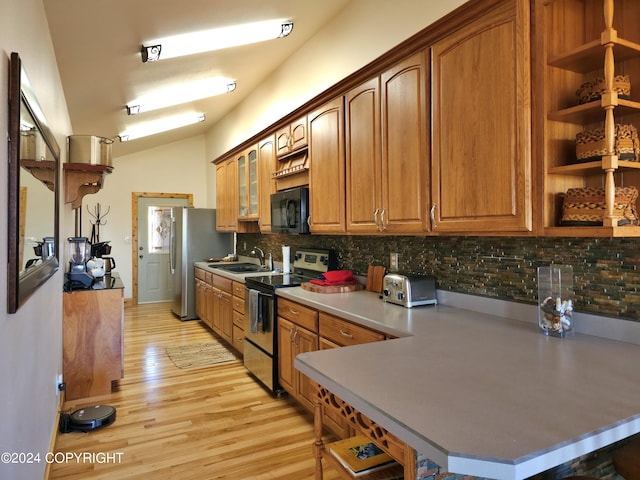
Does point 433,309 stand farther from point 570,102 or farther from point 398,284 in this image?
point 570,102

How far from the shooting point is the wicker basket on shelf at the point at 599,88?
1536 mm

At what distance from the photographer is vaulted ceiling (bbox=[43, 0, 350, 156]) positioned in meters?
2.34

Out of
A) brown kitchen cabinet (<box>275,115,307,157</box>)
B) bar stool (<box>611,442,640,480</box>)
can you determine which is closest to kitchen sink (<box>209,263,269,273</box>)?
brown kitchen cabinet (<box>275,115,307,157</box>)

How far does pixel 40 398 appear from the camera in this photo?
193cm

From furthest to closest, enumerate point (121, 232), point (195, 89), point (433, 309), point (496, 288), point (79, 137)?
point (121, 232) → point (195, 89) → point (79, 137) → point (433, 309) → point (496, 288)

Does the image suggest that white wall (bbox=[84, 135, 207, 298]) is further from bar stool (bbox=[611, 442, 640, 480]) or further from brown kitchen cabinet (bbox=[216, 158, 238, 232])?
bar stool (bbox=[611, 442, 640, 480])

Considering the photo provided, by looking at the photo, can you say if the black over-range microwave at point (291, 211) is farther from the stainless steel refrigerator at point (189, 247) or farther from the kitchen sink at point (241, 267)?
the stainless steel refrigerator at point (189, 247)

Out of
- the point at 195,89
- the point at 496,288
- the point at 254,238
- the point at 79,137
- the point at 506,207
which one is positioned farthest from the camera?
the point at 254,238

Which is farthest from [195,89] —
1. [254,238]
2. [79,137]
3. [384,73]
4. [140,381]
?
[140,381]

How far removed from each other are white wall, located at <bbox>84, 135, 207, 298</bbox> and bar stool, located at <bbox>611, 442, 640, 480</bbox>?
278 inches

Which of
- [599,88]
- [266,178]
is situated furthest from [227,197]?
[599,88]

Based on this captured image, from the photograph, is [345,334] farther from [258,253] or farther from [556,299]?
[258,253]

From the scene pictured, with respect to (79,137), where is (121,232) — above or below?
below

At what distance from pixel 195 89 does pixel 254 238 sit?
2.04 m
